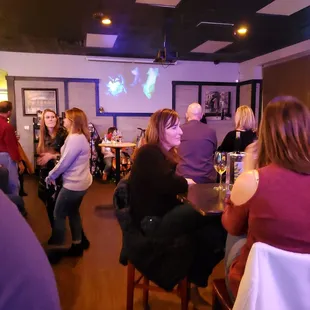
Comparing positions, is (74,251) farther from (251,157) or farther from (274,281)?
(274,281)

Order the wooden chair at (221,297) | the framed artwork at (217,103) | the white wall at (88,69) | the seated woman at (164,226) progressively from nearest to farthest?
the wooden chair at (221,297) < the seated woman at (164,226) < the white wall at (88,69) < the framed artwork at (217,103)

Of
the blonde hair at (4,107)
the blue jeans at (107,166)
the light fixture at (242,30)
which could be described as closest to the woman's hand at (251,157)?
the blonde hair at (4,107)

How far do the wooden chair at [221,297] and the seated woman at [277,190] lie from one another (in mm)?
49

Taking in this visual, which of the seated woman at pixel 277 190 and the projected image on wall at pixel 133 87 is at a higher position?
the projected image on wall at pixel 133 87

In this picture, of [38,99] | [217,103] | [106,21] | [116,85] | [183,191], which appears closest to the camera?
[183,191]

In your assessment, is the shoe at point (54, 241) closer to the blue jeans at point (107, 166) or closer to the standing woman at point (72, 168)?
the standing woman at point (72, 168)

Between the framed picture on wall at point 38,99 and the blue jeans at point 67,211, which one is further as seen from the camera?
the framed picture on wall at point 38,99

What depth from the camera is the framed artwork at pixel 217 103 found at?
831 centimetres

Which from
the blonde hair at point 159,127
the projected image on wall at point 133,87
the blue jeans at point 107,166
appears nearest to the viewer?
the blonde hair at point 159,127

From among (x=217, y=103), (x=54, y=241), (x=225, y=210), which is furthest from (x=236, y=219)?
(x=217, y=103)

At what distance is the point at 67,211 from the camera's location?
117 inches

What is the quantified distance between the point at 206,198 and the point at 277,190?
72 centimetres

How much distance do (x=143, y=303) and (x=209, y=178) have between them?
1334 mm

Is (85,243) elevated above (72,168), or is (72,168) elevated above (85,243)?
(72,168)
